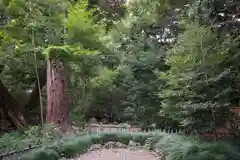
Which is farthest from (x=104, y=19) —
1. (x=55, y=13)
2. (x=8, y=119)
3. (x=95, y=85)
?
(x=8, y=119)

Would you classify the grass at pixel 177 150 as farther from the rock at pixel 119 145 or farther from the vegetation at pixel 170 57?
the rock at pixel 119 145

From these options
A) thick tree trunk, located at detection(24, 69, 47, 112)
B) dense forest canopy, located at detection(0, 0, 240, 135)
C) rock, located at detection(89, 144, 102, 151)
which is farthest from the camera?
thick tree trunk, located at detection(24, 69, 47, 112)

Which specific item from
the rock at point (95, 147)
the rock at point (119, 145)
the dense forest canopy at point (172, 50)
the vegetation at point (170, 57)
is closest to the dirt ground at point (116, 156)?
the rock at point (95, 147)

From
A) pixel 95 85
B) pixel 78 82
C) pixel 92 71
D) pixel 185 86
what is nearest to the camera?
pixel 185 86

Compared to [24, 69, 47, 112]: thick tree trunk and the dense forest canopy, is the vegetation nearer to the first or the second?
the dense forest canopy

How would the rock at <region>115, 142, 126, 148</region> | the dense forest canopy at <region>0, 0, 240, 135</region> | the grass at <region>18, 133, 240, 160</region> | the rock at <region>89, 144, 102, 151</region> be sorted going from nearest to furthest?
1. the grass at <region>18, 133, 240, 160</region>
2. the dense forest canopy at <region>0, 0, 240, 135</region>
3. the rock at <region>89, 144, 102, 151</region>
4. the rock at <region>115, 142, 126, 148</region>

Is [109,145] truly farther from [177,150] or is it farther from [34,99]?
[177,150]

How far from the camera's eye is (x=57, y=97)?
11047 millimetres

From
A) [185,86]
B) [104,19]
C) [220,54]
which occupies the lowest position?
[185,86]

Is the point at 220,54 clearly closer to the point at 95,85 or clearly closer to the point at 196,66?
Result: the point at 196,66

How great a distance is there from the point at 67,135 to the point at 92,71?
595 centimetres

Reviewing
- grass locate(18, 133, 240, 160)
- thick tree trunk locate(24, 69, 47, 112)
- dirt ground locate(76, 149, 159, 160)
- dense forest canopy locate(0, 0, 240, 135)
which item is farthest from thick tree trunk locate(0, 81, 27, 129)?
dirt ground locate(76, 149, 159, 160)

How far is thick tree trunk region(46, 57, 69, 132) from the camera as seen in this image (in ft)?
35.8

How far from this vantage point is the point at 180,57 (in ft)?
34.9
